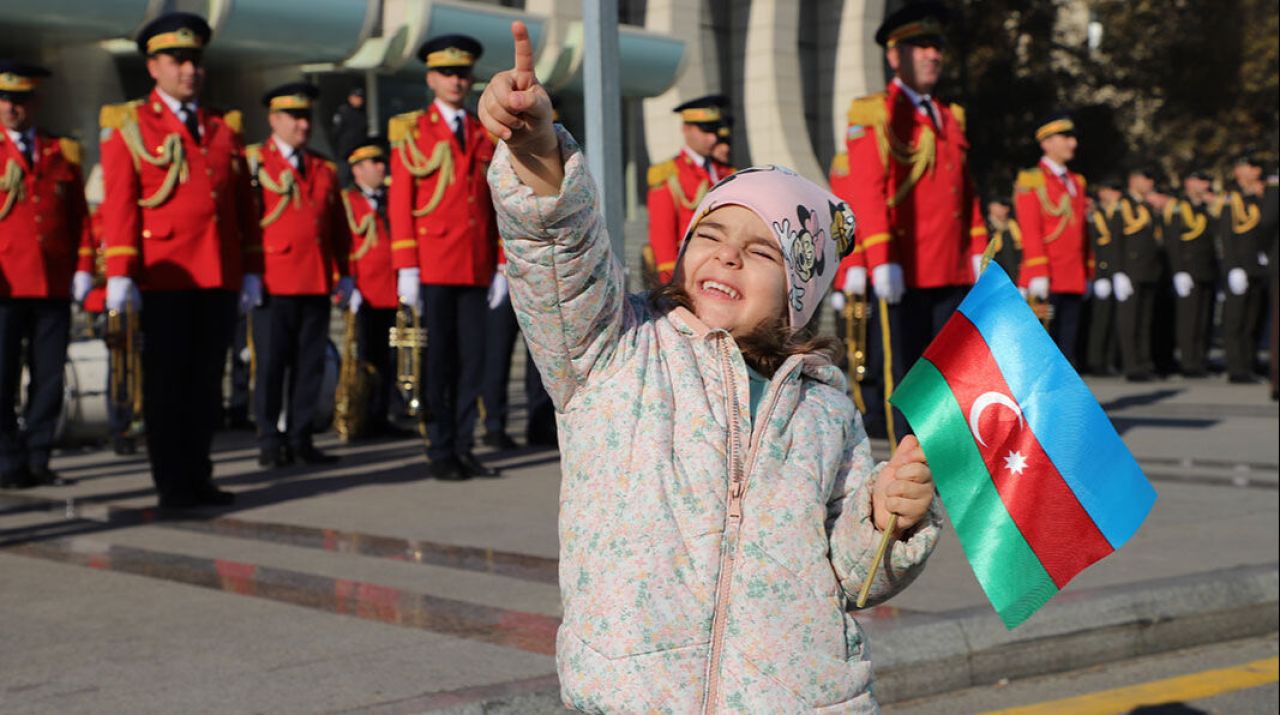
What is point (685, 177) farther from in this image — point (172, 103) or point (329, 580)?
point (329, 580)

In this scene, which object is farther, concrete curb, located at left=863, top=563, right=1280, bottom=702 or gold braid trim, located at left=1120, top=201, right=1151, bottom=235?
gold braid trim, located at left=1120, top=201, right=1151, bottom=235

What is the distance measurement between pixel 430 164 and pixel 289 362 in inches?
89.1

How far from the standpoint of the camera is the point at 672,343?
114 inches

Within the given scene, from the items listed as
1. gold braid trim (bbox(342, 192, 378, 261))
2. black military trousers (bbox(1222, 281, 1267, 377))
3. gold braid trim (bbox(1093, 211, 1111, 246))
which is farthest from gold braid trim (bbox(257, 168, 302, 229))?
gold braid trim (bbox(1093, 211, 1111, 246))

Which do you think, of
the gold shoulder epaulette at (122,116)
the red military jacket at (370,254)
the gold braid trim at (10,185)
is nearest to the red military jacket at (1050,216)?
the red military jacket at (370,254)

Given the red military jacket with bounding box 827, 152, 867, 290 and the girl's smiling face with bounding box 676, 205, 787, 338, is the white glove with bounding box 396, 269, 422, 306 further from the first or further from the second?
the girl's smiling face with bounding box 676, 205, 787, 338

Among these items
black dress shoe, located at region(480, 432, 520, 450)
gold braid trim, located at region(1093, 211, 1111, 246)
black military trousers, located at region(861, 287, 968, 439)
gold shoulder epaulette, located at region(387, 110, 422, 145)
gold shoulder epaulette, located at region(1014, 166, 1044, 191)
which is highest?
gold shoulder epaulette, located at region(387, 110, 422, 145)

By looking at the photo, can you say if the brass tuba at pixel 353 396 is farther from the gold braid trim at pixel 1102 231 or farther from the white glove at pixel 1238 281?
the gold braid trim at pixel 1102 231

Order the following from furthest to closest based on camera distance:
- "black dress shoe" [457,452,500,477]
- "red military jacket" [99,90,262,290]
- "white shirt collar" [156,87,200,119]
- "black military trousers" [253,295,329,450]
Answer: "black military trousers" [253,295,329,450] < "black dress shoe" [457,452,500,477] < "white shirt collar" [156,87,200,119] < "red military jacket" [99,90,262,290]

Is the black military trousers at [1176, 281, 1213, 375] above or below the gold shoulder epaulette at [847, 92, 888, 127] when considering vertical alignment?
below

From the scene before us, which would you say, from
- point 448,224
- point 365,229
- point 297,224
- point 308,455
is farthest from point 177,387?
point 365,229

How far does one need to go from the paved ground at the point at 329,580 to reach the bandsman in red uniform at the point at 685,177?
1836 mm

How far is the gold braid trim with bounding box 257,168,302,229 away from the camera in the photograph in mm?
11656

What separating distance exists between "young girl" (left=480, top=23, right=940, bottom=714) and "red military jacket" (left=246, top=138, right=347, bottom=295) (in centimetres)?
889
